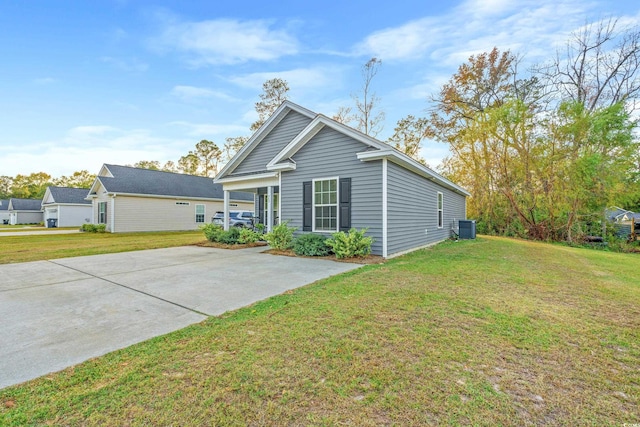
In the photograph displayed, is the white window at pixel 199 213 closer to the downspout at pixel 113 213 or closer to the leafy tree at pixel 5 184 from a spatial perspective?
the downspout at pixel 113 213

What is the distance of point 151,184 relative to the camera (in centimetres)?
2116

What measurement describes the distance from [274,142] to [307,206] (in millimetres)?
4232

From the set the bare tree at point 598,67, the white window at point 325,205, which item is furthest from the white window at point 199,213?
the bare tree at point 598,67

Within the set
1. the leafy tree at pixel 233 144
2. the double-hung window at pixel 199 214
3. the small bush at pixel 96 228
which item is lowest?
the small bush at pixel 96 228

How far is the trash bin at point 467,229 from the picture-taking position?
14375 mm

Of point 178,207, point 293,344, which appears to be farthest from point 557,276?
point 178,207

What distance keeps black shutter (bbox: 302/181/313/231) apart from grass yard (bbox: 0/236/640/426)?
5.14m

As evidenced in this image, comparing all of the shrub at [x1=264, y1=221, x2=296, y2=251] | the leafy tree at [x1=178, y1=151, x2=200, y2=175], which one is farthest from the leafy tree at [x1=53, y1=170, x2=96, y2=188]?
the shrub at [x1=264, y1=221, x2=296, y2=251]

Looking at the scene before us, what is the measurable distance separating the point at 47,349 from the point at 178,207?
825 inches

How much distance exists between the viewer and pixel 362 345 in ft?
8.71

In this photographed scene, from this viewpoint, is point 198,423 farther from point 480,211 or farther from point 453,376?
point 480,211

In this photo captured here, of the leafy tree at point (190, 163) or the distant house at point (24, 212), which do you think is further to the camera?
the distant house at point (24, 212)

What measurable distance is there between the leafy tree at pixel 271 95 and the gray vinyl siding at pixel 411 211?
639 inches

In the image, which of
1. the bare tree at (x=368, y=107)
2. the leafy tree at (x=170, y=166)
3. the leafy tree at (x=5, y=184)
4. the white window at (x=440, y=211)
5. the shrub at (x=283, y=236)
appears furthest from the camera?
the leafy tree at (x=5, y=184)
